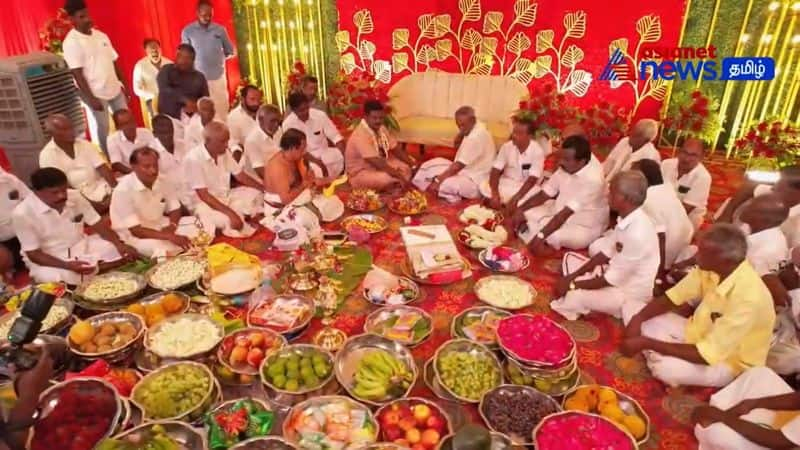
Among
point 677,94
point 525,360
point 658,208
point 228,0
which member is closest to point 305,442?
point 525,360

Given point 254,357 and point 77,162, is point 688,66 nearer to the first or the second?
point 254,357

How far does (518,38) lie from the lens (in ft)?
27.8

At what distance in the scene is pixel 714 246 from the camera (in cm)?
329

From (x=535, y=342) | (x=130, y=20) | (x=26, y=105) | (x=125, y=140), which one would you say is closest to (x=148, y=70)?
(x=130, y=20)

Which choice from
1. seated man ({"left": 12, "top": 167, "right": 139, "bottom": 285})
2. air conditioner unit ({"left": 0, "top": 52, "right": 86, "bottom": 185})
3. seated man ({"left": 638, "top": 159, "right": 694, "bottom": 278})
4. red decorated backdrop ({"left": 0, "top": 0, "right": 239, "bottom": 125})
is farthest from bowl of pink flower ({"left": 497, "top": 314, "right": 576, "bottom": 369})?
red decorated backdrop ({"left": 0, "top": 0, "right": 239, "bottom": 125})

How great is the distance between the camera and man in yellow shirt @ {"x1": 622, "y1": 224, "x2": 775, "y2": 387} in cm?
329

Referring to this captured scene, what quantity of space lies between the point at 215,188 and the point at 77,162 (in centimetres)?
150

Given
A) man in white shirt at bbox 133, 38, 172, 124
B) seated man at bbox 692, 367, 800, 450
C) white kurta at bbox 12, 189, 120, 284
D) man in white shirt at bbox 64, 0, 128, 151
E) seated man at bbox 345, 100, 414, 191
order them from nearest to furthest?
seated man at bbox 692, 367, 800, 450 < white kurta at bbox 12, 189, 120, 284 < seated man at bbox 345, 100, 414, 191 < man in white shirt at bbox 64, 0, 128, 151 < man in white shirt at bbox 133, 38, 172, 124

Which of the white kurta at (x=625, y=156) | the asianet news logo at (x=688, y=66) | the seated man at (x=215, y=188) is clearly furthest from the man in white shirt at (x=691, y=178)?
the seated man at (x=215, y=188)

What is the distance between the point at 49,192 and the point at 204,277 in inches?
55.8

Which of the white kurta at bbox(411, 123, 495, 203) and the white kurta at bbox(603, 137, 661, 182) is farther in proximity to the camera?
the white kurta at bbox(411, 123, 495, 203)

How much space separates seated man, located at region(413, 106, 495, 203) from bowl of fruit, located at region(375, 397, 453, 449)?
3.75 m

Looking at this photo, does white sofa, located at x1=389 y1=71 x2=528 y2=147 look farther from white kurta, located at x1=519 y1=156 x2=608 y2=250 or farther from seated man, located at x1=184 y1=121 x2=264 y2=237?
seated man, located at x1=184 y1=121 x2=264 y2=237

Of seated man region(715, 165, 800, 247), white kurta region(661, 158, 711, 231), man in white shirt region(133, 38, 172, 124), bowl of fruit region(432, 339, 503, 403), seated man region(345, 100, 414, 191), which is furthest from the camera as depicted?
man in white shirt region(133, 38, 172, 124)
